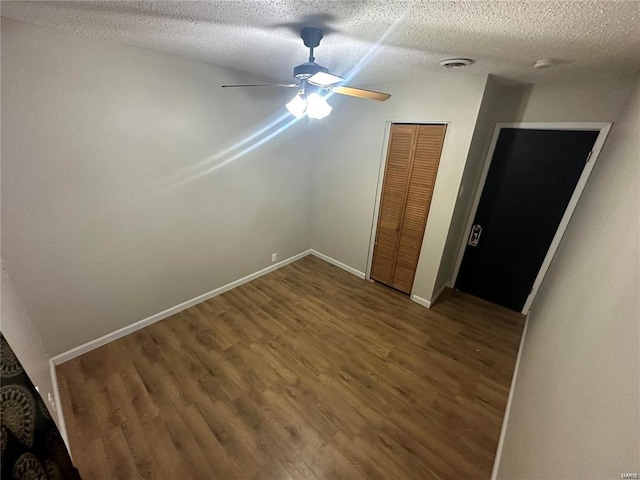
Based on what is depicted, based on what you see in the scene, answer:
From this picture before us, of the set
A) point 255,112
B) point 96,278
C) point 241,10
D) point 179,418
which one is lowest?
point 179,418

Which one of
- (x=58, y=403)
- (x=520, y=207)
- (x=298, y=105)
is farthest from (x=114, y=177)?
(x=520, y=207)

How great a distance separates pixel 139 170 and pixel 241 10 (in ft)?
4.97

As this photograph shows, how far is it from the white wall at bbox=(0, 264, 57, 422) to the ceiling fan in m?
1.96

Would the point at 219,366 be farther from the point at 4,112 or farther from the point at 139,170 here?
the point at 4,112

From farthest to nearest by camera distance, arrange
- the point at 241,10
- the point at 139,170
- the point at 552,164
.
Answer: the point at 552,164 < the point at 139,170 < the point at 241,10

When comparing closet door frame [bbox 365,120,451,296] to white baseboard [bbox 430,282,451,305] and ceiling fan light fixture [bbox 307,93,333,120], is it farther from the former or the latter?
ceiling fan light fixture [bbox 307,93,333,120]

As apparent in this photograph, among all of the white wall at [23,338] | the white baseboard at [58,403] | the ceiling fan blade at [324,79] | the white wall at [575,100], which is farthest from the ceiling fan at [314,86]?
the white baseboard at [58,403]

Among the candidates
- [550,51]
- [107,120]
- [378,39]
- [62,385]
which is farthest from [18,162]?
[550,51]

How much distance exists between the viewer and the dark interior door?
94.3 inches

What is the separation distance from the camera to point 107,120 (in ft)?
6.07

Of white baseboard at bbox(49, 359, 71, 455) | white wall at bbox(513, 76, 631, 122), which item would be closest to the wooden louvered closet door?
white wall at bbox(513, 76, 631, 122)

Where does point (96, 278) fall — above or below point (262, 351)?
above

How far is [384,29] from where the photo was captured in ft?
4.44

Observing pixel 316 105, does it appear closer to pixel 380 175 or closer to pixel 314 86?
pixel 314 86
